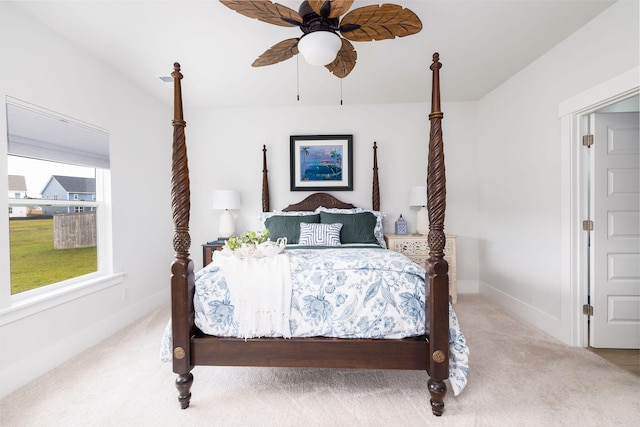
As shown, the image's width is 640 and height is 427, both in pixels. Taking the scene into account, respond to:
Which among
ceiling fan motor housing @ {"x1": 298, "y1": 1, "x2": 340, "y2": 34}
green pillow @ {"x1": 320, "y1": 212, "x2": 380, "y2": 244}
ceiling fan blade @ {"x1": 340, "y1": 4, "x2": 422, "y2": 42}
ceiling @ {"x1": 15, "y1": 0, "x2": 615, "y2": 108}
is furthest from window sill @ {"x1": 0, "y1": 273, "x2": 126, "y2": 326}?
ceiling fan blade @ {"x1": 340, "y1": 4, "x2": 422, "y2": 42}

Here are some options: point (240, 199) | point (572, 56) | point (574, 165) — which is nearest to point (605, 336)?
point (574, 165)

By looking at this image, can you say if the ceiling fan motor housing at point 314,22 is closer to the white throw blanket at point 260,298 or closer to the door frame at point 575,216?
the white throw blanket at point 260,298

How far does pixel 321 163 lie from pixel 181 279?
105 inches

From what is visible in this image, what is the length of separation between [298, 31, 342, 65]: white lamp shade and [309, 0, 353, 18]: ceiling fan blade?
96 mm

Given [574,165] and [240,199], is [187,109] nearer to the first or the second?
[240,199]

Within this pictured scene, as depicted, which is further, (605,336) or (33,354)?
(605,336)

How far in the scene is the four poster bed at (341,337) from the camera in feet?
5.53

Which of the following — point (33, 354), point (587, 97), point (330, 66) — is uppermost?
point (330, 66)

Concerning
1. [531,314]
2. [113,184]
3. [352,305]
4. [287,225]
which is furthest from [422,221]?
[113,184]

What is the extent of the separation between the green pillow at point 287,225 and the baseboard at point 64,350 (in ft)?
5.43

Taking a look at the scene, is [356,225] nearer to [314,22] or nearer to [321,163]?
[321,163]

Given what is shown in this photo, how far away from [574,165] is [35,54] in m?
4.36

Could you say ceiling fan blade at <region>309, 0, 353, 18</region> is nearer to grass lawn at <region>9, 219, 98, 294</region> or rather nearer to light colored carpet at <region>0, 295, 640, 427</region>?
light colored carpet at <region>0, 295, 640, 427</region>

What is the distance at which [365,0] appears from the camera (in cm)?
203
